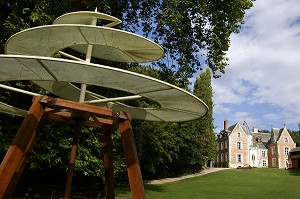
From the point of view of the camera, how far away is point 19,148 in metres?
4.54

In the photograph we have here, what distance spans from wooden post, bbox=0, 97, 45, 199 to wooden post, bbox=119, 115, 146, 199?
1.35 meters

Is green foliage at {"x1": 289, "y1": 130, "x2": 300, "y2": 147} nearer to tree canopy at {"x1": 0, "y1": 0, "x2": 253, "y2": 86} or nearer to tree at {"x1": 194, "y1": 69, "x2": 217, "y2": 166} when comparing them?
tree at {"x1": 194, "y1": 69, "x2": 217, "y2": 166}

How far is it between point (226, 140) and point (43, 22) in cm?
7387

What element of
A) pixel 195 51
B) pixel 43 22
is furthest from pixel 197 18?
pixel 43 22

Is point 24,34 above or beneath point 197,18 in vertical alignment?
beneath

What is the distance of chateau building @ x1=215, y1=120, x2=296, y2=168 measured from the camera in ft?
258

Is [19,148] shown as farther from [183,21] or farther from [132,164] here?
[183,21]

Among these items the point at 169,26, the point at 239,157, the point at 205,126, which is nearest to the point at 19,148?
the point at 169,26

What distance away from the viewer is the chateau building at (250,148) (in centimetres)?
7856

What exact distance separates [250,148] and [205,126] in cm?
3889

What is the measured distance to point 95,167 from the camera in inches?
653

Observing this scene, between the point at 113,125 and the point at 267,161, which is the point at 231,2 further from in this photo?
the point at 267,161

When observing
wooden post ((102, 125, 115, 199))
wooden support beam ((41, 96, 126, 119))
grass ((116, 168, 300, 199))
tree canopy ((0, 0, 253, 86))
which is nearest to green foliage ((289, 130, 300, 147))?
grass ((116, 168, 300, 199))

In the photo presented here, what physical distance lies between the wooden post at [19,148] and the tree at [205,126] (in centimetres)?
4075
